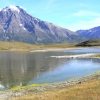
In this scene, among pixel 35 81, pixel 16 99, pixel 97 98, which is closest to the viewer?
pixel 97 98

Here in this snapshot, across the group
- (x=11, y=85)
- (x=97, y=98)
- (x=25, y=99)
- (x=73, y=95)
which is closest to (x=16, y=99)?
(x=25, y=99)

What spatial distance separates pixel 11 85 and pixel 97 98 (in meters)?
32.6

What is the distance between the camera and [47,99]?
34219 millimetres

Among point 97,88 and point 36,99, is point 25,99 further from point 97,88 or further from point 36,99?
point 97,88

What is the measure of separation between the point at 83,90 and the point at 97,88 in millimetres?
2616

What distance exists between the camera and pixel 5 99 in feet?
126

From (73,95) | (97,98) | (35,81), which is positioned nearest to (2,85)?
(35,81)

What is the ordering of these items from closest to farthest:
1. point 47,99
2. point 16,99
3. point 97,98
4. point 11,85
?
point 97,98 < point 47,99 < point 16,99 < point 11,85

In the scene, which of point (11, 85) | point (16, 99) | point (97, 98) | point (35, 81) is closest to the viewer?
point (97, 98)

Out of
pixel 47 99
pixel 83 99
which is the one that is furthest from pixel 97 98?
pixel 47 99

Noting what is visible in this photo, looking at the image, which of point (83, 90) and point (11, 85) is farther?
point (11, 85)

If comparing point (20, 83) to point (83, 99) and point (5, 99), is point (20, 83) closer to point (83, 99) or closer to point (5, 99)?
point (5, 99)

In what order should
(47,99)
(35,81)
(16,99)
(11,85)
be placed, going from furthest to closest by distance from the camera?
1. (35,81)
2. (11,85)
3. (16,99)
4. (47,99)

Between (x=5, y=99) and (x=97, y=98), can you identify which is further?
(x=5, y=99)
